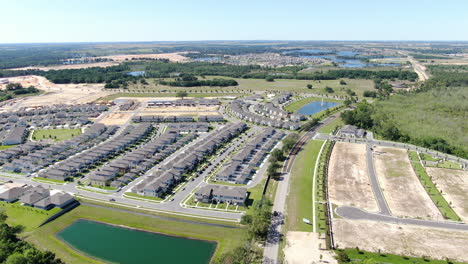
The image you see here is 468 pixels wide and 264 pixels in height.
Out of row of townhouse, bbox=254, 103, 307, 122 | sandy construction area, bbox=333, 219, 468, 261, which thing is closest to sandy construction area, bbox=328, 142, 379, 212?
sandy construction area, bbox=333, 219, 468, 261

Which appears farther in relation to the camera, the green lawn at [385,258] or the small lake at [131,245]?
the small lake at [131,245]

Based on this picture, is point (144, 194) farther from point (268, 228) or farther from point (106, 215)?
point (268, 228)

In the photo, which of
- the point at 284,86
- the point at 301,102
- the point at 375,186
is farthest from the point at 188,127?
the point at 284,86

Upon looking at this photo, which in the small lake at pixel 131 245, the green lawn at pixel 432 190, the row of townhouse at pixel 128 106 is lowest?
the small lake at pixel 131 245

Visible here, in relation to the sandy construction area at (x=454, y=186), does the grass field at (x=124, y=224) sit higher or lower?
lower

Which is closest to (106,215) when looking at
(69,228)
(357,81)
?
(69,228)

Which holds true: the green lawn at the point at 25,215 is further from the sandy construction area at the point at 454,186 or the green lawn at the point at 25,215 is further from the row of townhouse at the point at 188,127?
the sandy construction area at the point at 454,186

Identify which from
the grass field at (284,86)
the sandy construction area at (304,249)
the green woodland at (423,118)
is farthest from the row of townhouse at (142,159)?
the grass field at (284,86)

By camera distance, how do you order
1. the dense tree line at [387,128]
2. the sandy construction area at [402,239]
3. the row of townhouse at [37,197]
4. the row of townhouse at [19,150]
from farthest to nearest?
1. the dense tree line at [387,128]
2. the row of townhouse at [19,150]
3. the row of townhouse at [37,197]
4. the sandy construction area at [402,239]

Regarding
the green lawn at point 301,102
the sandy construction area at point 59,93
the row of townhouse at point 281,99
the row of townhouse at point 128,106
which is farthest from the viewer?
the sandy construction area at point 59,93
